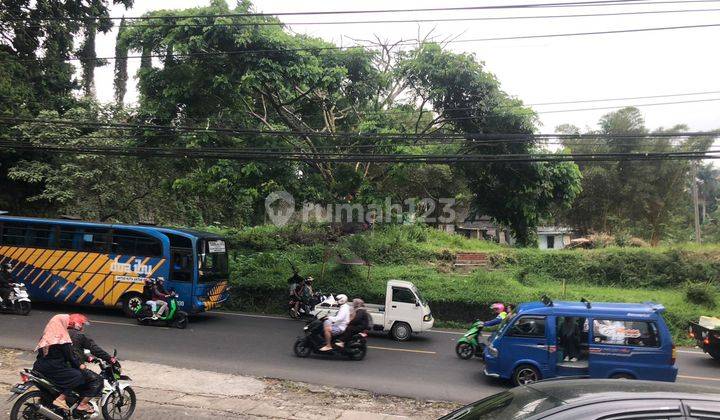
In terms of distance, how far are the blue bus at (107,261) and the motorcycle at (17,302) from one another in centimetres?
113

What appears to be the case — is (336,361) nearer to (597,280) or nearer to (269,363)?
(269,363)

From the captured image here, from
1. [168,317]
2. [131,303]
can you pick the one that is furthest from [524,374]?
[131,303]

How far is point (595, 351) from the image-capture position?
9102 mm

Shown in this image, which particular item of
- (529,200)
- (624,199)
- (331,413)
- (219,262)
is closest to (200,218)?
(219,262)

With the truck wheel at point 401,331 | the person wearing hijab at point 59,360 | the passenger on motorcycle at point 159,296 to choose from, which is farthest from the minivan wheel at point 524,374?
the passenger on motorcycle at point 159,296

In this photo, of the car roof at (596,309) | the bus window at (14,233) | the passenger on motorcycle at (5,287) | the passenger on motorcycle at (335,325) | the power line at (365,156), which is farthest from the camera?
the bus window at (14,233)

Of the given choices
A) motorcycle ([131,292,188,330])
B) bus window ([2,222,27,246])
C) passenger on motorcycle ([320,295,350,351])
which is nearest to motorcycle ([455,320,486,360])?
passenger on motorcycle ([320,295,350,351])

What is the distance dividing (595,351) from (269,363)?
6.46m

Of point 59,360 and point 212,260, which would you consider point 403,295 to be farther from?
point 59,360

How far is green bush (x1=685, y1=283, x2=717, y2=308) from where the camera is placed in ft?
61.3

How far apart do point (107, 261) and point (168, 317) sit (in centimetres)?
323

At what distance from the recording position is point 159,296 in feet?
47.5

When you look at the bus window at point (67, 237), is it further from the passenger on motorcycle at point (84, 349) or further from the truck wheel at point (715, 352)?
the truck wheel at point (715, 352)

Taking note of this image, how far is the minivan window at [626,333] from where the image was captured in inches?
357
